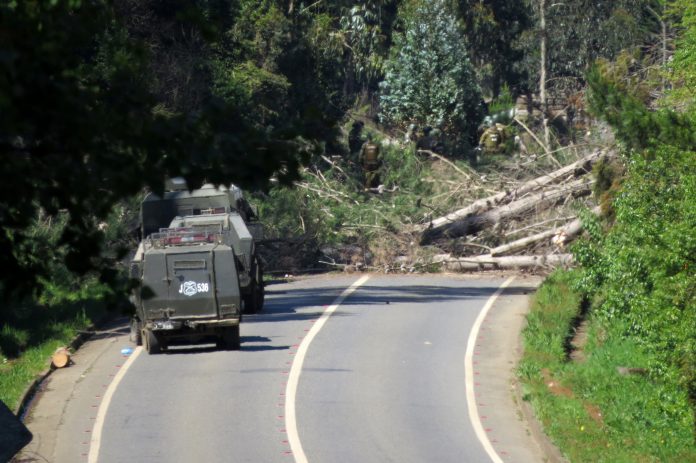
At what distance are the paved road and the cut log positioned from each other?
538mm

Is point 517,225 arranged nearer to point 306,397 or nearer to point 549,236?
point 549,236

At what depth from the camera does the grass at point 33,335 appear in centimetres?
2025

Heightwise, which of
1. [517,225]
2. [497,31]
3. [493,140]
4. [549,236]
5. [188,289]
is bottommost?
[549,236]

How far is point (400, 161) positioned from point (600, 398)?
23169 mm

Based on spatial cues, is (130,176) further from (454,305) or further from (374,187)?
(374,187)

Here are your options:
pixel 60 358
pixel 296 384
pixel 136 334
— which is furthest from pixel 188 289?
pixel 136 334

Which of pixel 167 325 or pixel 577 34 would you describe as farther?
pixel 577 34

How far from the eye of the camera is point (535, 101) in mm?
64938

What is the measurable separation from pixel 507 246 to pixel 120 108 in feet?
87.2

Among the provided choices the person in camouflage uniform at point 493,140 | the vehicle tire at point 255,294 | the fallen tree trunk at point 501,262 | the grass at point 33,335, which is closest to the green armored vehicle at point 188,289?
the grass at point 33,335

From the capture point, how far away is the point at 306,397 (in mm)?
19062

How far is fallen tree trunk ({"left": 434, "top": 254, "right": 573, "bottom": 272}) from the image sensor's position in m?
32.7

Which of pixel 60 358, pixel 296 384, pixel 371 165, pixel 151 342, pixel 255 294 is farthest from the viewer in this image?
pixel 371 165

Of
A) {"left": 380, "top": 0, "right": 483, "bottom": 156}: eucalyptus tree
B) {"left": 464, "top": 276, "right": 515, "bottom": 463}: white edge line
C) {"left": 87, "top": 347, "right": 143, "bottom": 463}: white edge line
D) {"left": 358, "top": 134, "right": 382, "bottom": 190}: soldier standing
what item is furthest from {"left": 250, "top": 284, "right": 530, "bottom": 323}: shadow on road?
{"left": 380, "top": 0, "right": 483, "bottom": 156}: eucalyptus tree
